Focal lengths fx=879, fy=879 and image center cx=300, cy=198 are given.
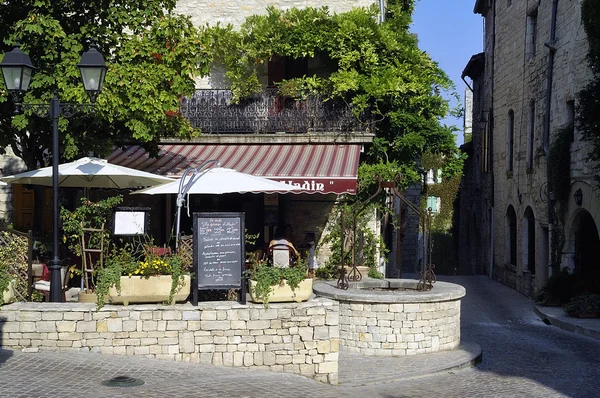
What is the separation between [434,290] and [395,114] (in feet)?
21.9

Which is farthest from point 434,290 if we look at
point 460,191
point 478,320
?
point 460,191

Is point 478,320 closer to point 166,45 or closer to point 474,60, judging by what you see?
point 166,45

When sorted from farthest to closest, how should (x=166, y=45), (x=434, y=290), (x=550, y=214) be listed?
(x=550, y=214) < (x=166, y=45) < (x=434, y=290)

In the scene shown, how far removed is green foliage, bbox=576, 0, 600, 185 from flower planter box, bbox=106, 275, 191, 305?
1080 centimetres

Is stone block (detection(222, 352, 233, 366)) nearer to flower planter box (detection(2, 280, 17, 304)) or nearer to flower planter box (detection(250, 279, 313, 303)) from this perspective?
flower planter box (detection(250, 279, 313, 303))

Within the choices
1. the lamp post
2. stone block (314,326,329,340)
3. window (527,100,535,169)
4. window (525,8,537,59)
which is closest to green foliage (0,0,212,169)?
the lamp post

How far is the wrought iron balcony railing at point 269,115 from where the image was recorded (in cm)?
2002

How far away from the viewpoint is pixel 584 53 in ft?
67.3

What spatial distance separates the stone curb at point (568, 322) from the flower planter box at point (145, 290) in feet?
28.7

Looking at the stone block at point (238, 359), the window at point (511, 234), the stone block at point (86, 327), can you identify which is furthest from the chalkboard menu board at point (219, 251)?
the window at point (511, 234)

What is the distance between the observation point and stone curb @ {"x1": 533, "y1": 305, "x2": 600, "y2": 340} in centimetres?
1677

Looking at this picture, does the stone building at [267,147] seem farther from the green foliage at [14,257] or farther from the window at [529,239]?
the window at [529,239]

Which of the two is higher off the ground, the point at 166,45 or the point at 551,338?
the point at 166,45

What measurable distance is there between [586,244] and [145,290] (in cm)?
1400
